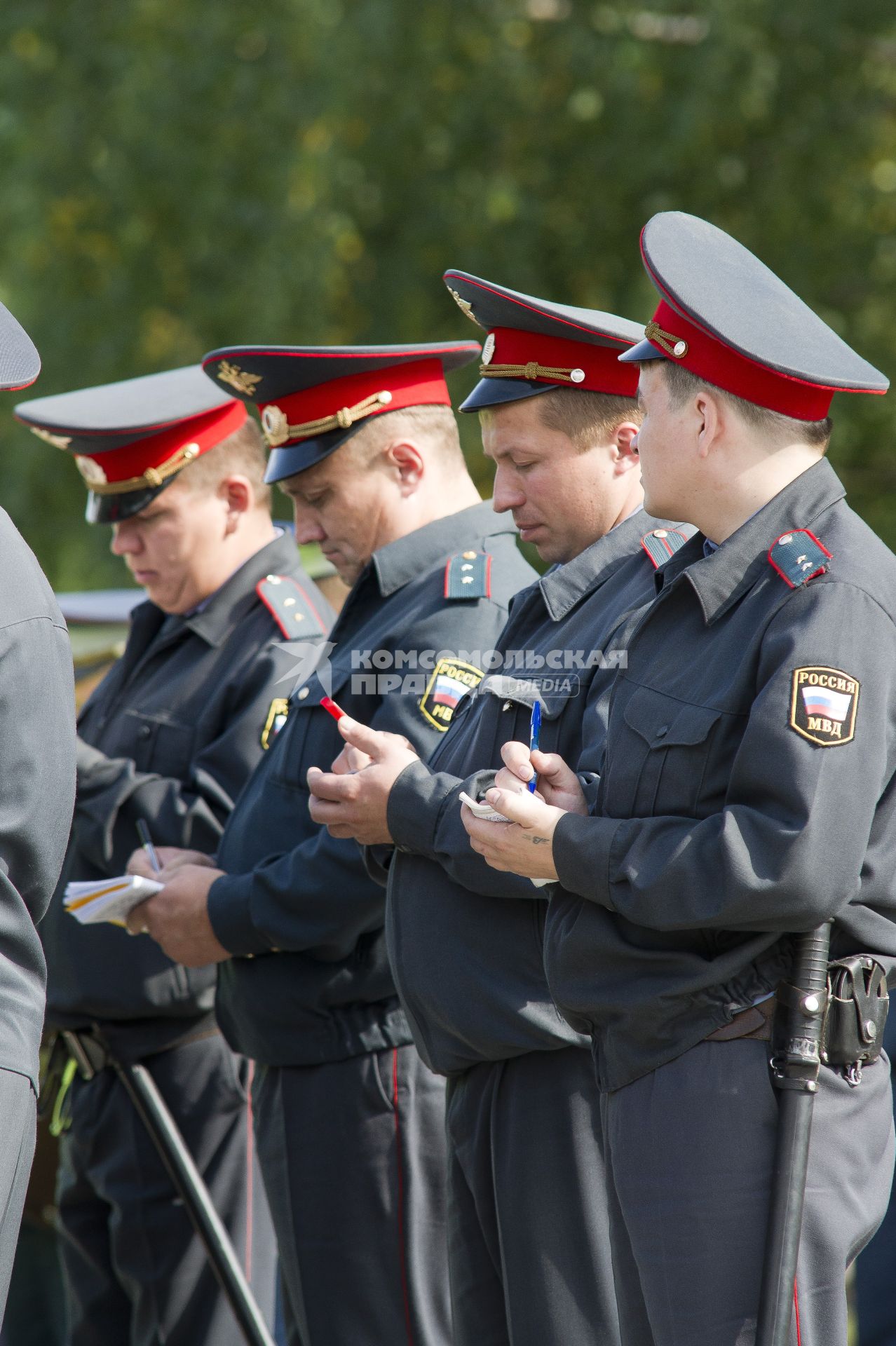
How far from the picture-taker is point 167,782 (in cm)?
385

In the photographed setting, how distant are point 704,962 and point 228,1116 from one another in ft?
6.66

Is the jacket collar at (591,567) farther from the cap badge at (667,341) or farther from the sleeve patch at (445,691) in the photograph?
the cap badge at (667,341)

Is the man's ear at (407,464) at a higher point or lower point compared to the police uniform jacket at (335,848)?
higher

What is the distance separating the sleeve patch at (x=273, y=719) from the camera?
12.3 ft

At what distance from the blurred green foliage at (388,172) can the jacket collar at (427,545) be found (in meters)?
5.27

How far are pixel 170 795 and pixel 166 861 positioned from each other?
21 centimetres

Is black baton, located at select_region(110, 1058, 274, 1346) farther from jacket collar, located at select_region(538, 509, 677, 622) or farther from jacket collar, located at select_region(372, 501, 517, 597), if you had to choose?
jacket collar, located at select_region(538, 509, 677, 622)

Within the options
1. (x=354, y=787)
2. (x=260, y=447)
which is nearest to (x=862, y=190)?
(x=260, y=447)

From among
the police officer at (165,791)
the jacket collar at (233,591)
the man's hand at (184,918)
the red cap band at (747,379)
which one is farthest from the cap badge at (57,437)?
the red cap band at (747,379)

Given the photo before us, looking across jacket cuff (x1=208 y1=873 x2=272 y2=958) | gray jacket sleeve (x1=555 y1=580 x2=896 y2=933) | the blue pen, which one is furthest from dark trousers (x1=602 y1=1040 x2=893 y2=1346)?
jacket cuff (x1=208 y1=873 x2=272 y2=958)

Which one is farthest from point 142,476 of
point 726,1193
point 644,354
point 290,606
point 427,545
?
point 726,1193

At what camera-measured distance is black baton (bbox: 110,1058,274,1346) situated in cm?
361

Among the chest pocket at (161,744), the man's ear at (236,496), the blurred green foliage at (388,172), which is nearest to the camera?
the chest pocket at (161,744)

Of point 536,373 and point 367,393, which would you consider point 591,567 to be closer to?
point 536,373
